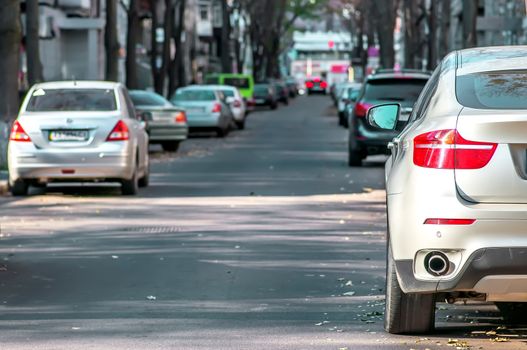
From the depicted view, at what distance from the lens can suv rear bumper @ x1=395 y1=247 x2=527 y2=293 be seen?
7910 mm

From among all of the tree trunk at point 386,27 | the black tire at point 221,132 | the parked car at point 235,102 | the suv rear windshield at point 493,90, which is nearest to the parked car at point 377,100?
the black tire at point 221,132

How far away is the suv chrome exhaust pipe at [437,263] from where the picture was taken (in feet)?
26.6

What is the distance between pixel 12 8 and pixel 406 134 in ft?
70.4

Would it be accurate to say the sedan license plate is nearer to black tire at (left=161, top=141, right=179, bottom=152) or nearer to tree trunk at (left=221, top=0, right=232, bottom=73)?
black tire at (left=161, top=141, right=179, bottom=152)

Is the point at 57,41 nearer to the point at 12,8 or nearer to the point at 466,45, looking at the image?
the point at 466,45

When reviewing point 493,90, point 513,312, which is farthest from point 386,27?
point 493,90

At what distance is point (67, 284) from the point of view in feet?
37.8

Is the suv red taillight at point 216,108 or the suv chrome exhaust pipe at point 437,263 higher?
the suv chrome exhaust pipe at point 437,263

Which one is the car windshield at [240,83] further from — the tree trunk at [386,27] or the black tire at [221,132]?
the black tire at [221,132]

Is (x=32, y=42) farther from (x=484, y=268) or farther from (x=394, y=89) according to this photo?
(x=484, y=268)

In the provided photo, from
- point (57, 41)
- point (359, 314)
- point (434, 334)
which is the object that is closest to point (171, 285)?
point (359, 314)

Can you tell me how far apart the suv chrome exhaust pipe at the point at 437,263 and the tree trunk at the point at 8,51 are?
2176 cm

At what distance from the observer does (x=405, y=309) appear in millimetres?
8797

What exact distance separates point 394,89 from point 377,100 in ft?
1.66
